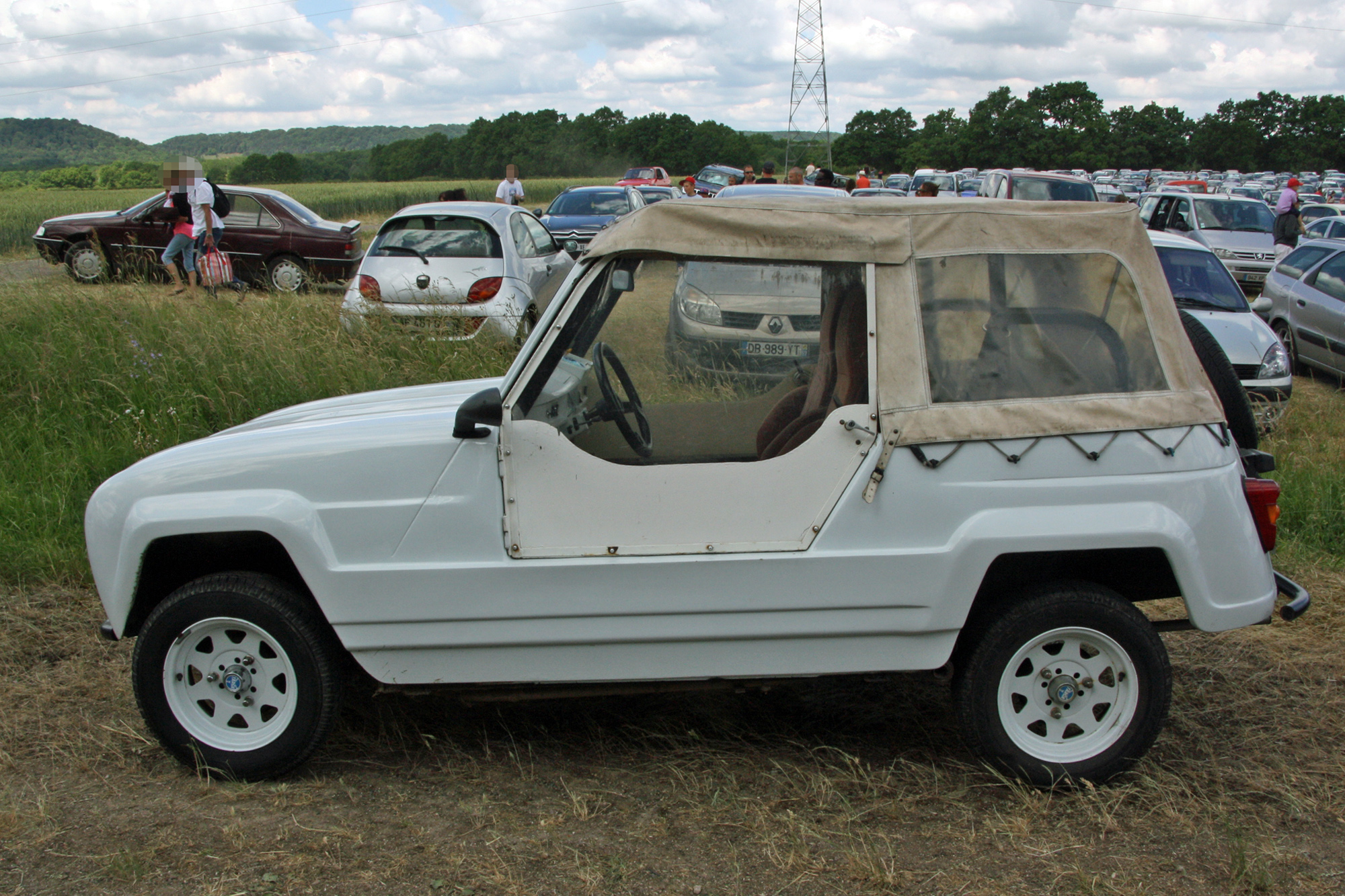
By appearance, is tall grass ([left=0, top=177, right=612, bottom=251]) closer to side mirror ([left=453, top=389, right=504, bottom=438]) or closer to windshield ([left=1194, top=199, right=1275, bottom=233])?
side mirror ([left=453, top=389, right=504, bottom=438])

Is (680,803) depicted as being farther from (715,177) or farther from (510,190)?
(715,177)

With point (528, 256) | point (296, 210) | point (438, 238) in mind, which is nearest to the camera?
point (438, 238)

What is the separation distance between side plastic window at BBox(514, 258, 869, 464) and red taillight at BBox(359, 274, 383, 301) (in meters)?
6.26

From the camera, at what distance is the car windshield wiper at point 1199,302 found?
9.18 m

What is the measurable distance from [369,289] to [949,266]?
23.4 ft

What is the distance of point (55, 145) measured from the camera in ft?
334

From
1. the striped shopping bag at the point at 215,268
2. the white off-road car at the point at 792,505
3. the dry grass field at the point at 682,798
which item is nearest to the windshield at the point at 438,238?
the striped shopping bag at the point at 215,268

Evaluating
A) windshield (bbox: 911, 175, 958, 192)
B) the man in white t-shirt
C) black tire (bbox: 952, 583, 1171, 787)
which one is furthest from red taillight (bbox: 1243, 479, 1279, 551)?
windshield (bbox: 911, 175, 958, 192)

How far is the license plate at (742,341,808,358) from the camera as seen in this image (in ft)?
10.7

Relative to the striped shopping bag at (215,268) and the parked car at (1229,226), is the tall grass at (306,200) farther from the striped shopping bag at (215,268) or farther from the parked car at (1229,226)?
the parked car at (1229,226)

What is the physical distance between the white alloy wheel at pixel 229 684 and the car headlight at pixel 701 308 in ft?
5.73

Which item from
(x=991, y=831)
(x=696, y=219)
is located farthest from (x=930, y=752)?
(x=696, y=219)

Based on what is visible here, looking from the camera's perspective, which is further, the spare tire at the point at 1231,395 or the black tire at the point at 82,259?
the black tire at the point at 82,259

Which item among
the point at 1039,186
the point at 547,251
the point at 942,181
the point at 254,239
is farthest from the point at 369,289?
the point at 942,181
